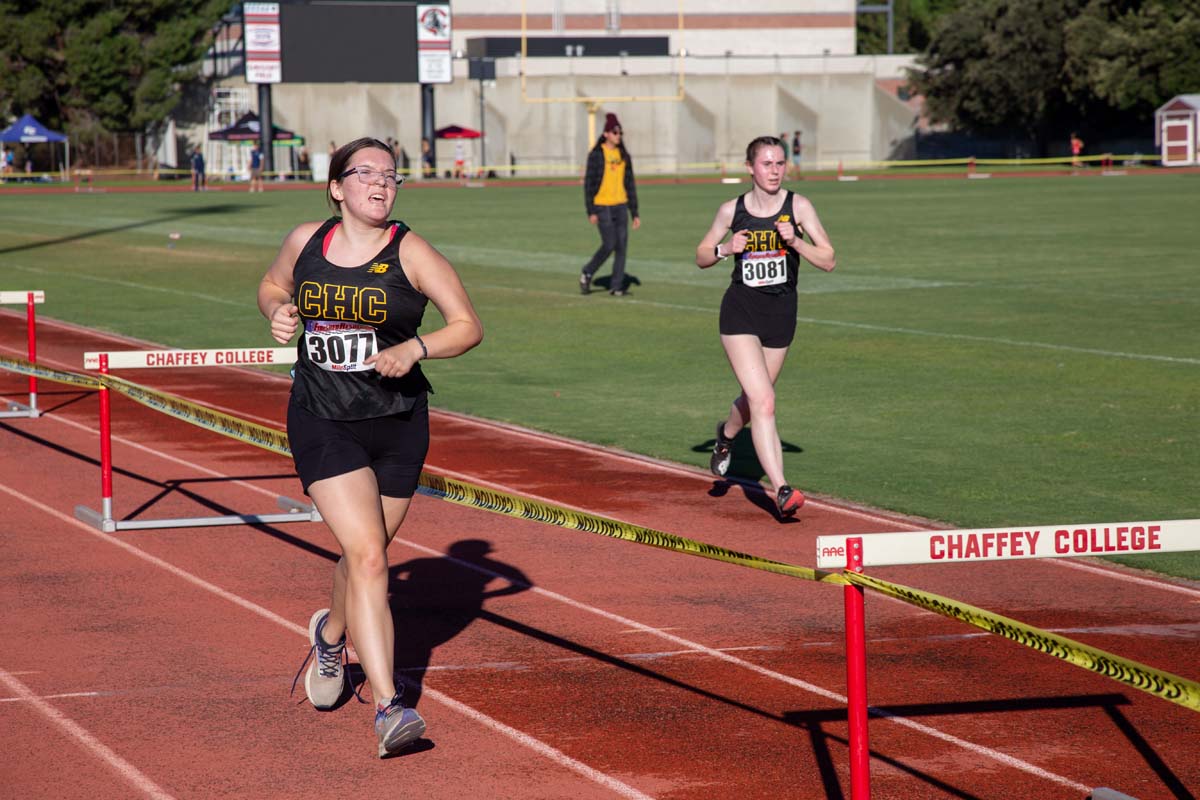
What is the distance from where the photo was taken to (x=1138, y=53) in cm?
7600

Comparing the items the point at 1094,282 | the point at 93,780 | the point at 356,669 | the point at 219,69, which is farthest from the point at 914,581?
the point at 219,69

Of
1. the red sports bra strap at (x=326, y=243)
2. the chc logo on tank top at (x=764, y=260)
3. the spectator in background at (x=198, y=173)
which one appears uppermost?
the spectator in background at (x=198, y=173)

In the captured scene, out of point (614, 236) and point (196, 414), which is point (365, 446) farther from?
point (614, 236)

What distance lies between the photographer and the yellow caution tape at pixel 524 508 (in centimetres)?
499

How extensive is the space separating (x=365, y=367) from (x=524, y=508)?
84 cm

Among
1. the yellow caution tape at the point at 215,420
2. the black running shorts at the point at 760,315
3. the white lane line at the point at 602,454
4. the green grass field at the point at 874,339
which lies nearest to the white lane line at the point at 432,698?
the yellow caution tape at the point at 215,420

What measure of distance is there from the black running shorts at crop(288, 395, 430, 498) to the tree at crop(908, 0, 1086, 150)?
3168 inches

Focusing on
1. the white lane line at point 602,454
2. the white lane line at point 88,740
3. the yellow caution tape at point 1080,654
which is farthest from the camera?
the white lane line at point 602,454

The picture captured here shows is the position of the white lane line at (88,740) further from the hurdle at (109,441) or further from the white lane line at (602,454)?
the white lane line at (602,454)

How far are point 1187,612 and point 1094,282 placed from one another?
16.4m

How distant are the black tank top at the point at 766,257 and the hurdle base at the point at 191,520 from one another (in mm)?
2873

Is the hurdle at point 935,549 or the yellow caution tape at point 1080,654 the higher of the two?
the hurdle at point 935,549

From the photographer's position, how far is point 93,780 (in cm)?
547

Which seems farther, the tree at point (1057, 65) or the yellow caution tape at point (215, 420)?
the tree at point (1057, 65)
